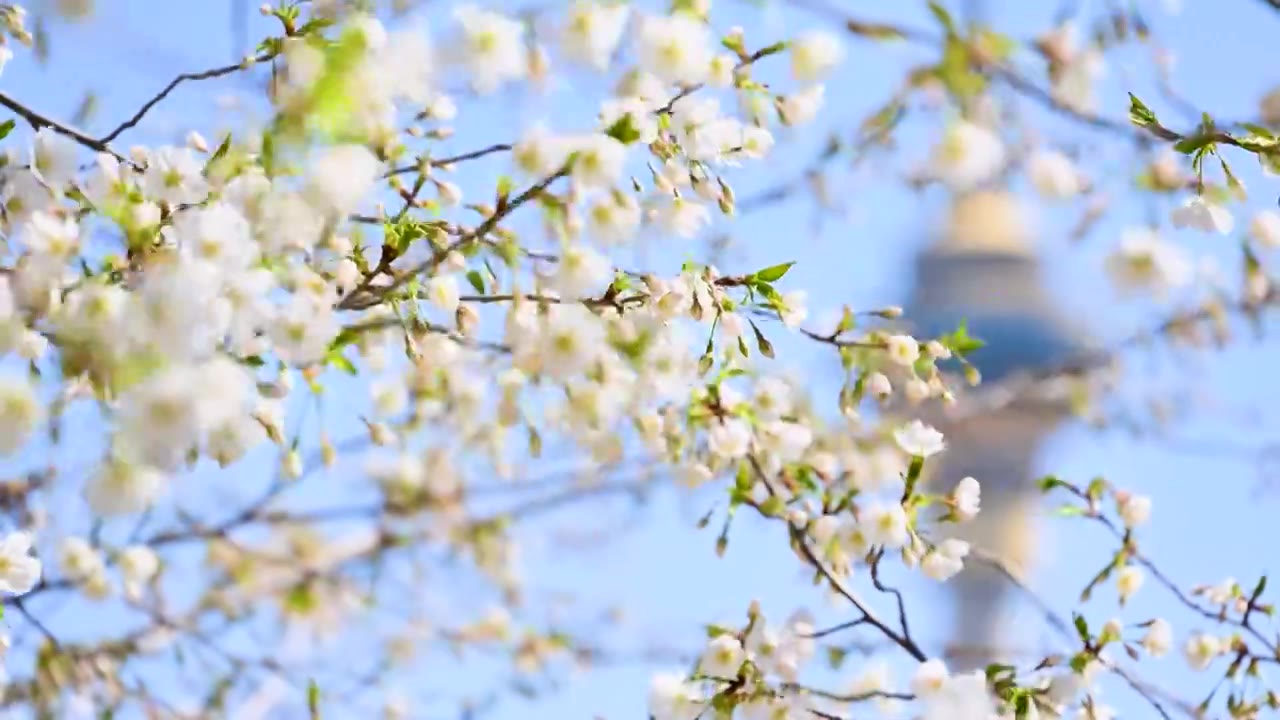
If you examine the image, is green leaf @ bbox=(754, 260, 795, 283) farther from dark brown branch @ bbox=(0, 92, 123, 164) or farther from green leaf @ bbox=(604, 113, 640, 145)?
dark brown branch @ bbox=(0, 92, 123, 164)

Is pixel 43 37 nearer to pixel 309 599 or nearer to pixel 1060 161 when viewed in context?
pixel 1060 161

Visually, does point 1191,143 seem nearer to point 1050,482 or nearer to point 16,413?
point 1050,482

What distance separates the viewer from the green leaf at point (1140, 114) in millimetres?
1113

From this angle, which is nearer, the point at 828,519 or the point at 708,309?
the point at 708,309

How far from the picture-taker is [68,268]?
973 mm

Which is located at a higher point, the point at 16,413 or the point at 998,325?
the point at 998,325

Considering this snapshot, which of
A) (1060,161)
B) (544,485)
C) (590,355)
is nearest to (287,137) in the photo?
(590,355)

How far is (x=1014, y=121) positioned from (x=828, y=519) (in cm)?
40

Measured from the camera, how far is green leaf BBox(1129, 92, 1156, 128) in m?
1.11

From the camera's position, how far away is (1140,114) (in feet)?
3.69

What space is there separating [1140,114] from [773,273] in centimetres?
31

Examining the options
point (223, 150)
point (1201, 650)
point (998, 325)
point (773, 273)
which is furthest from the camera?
point (998, 325)

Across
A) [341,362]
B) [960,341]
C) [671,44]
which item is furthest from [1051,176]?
[341,362]

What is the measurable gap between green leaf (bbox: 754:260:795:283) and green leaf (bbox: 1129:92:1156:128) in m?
0.29
